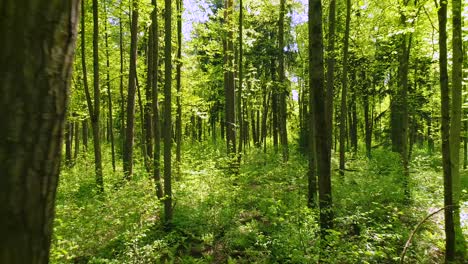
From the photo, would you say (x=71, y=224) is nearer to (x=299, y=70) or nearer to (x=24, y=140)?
(x=24, y=140)

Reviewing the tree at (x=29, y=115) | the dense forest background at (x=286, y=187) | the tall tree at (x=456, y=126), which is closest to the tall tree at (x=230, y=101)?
the dense forest background at (x=286, y=187)

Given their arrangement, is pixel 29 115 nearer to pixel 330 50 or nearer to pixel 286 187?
pixel 286 187

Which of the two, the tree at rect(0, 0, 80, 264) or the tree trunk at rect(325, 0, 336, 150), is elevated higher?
the tree trunk at rect(325, 0, 336, 150)

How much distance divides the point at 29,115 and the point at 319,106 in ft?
18.0

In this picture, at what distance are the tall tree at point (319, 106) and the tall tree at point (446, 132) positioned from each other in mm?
2284

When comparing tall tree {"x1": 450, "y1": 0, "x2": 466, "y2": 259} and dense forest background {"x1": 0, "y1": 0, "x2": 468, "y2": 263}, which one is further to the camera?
tall tree {"x1": 450, "y1": 0, "x2": 466, "y2": 259}

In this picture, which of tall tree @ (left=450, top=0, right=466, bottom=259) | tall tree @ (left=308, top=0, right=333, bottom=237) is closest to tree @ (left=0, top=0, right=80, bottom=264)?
tall tree @ (left=308, top=0, right=333, bottom=237)

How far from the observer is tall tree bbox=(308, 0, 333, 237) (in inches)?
243

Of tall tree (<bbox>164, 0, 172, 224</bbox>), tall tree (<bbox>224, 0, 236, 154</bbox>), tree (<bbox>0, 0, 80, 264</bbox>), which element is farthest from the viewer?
tall tree (<bbox>224, 0, 236, 154</bbox>)

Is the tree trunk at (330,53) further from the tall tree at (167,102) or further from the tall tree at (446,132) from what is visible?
the tall tree at (167,102)

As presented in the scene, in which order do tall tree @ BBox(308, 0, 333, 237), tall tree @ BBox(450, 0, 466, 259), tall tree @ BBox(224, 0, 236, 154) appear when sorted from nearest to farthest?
tall tree @ BBox(308, 0, 333, 237) < tall tree @ BBox(450, 0, 466, 259) < tall tree @ BBox(224, 0, 236, 154)

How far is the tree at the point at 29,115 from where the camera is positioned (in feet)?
3.94

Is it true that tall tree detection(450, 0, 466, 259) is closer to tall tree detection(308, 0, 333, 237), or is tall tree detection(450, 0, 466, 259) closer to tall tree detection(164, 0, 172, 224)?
tall tree detection(308, 0, 333, 237)

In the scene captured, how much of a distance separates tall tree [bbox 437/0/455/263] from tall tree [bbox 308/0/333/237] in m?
2.28
